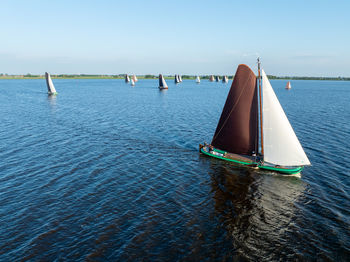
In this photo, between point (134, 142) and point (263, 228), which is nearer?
point (263, 228)

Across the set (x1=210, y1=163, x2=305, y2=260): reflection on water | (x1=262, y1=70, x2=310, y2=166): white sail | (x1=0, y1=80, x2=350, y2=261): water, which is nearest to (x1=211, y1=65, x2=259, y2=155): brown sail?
(x1=262, y1=70, x2=310, y2=166): white sail

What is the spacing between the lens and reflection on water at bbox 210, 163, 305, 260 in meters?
20.5

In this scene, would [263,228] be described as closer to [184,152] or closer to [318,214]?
[318,214]

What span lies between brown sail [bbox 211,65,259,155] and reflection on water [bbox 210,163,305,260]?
4.26 m

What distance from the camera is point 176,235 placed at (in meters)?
21.4

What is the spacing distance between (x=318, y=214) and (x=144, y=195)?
1865 centimetres

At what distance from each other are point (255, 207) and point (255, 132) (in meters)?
13.9

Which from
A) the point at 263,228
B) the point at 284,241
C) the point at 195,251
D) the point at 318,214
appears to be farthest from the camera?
the point at 318,214

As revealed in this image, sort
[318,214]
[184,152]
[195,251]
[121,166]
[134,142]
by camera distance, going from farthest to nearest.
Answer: [134,142], [184,152], [121,166], [318,214], [195,251]

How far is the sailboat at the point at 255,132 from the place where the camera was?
33188 mm

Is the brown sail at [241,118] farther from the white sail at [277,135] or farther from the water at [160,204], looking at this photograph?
the water at [160,204]

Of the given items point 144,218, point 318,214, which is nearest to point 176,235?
point 144,218

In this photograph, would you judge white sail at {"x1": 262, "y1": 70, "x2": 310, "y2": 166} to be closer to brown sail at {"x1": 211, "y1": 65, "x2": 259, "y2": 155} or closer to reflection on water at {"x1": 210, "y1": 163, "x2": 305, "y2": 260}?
brown sail at {"x1": 211, "y1": 65, "x2": 259, "y2": 155}

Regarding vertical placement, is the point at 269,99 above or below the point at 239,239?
above
